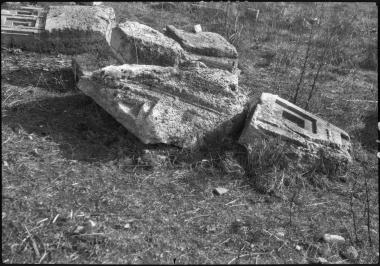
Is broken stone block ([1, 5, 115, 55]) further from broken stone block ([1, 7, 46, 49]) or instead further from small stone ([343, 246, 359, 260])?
small stone ([343, 246, 359, 260])

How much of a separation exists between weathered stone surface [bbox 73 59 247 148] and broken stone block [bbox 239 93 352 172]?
0.23 metres

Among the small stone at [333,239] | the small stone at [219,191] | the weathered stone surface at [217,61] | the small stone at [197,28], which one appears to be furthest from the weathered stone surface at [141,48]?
the small stone at [333,239]

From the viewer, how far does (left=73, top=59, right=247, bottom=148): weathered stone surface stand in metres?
3.95

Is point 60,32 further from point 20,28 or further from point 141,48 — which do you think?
point 141,48

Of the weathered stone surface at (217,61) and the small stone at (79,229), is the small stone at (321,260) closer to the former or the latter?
the small stone at (79,229)

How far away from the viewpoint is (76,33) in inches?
229

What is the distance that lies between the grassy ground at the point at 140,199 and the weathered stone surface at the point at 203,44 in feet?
5.76

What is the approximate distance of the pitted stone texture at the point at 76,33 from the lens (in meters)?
5.79

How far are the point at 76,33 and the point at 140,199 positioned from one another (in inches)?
124

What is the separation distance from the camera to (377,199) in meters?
4.04

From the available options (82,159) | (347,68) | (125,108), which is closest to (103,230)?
(82,159)

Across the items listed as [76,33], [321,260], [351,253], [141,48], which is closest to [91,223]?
[321,260]

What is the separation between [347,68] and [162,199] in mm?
4860

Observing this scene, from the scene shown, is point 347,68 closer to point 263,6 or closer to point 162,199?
point 263,6
